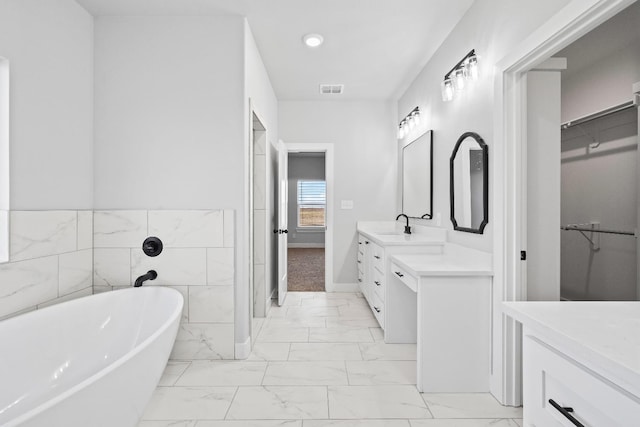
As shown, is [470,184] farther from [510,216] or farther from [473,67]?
[473,67]

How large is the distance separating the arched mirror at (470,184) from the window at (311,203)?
645cm

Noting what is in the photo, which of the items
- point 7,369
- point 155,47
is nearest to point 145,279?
point 7,369

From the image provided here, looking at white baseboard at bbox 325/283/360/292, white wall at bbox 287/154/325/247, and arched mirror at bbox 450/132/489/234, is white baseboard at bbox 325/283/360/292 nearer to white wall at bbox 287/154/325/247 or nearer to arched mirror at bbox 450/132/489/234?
arched mirror at bbox 450/132/489/234

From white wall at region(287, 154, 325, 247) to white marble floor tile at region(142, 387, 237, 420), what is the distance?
705 cm

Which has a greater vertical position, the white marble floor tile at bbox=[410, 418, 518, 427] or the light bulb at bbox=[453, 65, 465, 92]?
the light bulb at bbox=[453, 65, 465, 92]

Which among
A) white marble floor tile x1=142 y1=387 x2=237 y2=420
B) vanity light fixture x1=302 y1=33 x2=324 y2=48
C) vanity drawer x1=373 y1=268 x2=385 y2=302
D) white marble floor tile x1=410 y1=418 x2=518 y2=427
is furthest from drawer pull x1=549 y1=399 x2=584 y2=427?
vanity light fixture x1=302 y1=33 x2=324 y2=48

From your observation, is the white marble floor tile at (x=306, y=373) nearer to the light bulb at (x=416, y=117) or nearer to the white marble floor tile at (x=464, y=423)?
the white marble floor tile at (x=464, y=423)

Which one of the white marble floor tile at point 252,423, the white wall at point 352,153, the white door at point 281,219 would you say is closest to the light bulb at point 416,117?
the white wall at point 352,153

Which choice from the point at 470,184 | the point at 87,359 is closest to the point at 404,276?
the point at 470,184

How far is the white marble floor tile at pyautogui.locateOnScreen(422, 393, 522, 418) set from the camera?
1.87 meters

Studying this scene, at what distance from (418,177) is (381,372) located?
2058 millimetres

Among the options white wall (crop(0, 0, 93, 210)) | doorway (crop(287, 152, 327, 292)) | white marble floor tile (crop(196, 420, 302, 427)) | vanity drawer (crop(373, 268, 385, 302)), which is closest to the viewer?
white marble floor tile (crop(196, 420, 302, 427))

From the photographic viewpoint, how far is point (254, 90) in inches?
117

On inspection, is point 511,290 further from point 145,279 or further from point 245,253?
point 145,279
